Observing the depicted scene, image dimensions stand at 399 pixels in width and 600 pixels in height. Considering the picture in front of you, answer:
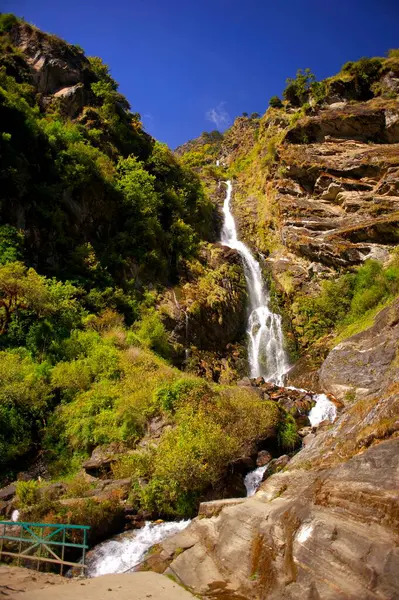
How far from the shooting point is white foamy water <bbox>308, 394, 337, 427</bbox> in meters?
18.4

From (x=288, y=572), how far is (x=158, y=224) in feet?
83.1

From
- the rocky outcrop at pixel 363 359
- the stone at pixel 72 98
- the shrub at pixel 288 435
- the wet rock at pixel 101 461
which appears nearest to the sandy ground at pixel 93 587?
the wet rock at pixel 101 461

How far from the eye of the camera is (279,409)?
17.3 metres

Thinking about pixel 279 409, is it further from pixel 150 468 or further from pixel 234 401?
pixel 150 468

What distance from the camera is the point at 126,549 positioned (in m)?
11.2

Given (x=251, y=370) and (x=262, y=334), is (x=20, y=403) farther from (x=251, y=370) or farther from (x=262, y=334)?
(x=262, y=334)

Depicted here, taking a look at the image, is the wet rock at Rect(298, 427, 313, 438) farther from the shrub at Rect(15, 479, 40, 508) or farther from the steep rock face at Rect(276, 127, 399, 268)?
the steep rock face at Rect(276, 127, 399, 268)

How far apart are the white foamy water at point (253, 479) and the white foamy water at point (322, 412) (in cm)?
498

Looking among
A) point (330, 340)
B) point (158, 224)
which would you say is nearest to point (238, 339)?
point (330, 340)

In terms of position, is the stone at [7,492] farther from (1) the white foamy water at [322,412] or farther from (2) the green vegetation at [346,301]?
(2) the green vegetation at [346,301]

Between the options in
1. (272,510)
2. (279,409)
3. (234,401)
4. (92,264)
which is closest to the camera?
(272,510)

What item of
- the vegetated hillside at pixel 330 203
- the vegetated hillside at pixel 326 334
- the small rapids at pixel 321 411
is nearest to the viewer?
the vegetated hillside at pixel 326 334

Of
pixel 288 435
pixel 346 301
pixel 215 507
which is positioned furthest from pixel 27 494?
pixel 346 301

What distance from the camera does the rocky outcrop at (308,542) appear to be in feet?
18.8
